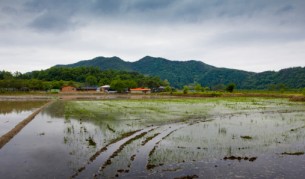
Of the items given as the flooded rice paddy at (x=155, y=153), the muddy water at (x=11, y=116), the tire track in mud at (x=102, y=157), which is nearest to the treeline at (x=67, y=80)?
the muddy water at (x=11, y=116)

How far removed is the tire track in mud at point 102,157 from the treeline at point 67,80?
107902mm

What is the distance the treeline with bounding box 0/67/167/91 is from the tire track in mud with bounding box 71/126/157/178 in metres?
108

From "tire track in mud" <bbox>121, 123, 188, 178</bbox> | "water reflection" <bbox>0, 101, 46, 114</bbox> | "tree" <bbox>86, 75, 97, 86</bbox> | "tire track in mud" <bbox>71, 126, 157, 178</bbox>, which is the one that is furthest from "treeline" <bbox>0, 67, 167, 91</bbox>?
"tire track in mud" <bbox>71, 126, 157, 178</bbox>

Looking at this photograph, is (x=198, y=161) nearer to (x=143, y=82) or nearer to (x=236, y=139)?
(x=236, y=139)

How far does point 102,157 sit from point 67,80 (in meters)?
176

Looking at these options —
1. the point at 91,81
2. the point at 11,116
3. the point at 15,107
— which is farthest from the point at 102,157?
the point at 91,81

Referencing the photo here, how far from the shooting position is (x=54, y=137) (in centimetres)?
1861

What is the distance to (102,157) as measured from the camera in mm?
13211

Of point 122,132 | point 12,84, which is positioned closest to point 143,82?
point 12,84

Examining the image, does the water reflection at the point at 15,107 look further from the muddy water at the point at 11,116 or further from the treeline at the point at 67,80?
the treeline at the point at 67,80

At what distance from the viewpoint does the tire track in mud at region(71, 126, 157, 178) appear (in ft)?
36.0

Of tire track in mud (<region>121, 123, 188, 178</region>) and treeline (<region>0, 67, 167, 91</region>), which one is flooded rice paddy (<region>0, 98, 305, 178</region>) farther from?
treeline (<region>0, 67, 167, 91</region>)

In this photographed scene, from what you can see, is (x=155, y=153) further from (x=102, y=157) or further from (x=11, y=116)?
(x=11, y=116)

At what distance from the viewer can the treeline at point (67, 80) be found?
11948cm
